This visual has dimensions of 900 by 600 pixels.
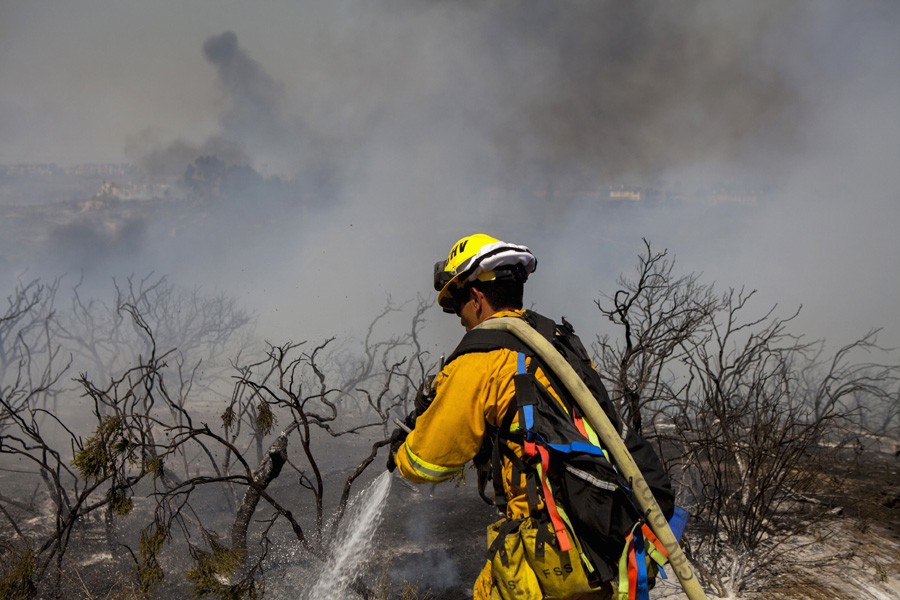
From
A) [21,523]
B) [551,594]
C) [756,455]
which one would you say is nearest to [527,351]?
[551,594]

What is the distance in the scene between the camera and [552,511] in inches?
67.2

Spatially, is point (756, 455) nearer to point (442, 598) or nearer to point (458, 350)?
point (442, 598)

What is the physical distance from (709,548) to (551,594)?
4.25m

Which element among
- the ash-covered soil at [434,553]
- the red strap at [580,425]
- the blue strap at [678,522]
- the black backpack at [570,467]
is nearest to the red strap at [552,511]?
the black backpack at [570,467]

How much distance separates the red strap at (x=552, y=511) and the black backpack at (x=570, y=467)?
0.01 meters

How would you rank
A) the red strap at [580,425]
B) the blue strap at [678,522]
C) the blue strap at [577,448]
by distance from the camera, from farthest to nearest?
the blue strap at [678,522] < the red strap at [580,425] < the blue strap at [577,448]

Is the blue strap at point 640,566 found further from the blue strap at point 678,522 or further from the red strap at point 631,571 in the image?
the blue strap at point 678,522

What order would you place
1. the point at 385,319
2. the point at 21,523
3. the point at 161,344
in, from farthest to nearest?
the point at 385,319
the point at 161,344
the point at 21,523

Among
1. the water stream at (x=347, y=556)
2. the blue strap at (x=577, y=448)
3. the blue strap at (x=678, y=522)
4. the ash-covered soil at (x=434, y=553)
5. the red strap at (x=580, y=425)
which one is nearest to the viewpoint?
the blue strap at (x=577, y=448)

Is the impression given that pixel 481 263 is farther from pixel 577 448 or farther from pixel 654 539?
pixel 654 539

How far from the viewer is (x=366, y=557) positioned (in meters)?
5.26

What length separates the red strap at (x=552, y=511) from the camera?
65.9 inches

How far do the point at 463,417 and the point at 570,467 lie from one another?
40 centimetres

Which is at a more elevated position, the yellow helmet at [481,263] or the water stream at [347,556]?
the yellow helmet at [481,263]
